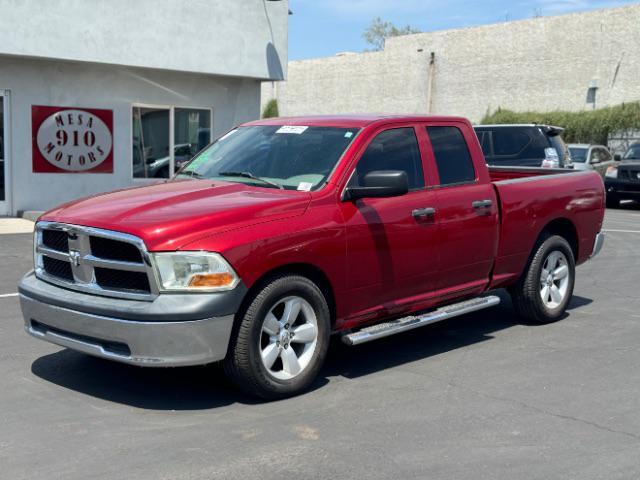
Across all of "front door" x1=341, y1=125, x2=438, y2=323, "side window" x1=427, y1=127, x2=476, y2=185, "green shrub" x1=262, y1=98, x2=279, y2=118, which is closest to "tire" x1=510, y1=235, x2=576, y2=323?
"side window" x1=427, y1=127, x2=476, y2=185

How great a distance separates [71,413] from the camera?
5395 mm

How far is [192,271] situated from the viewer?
5277 millimetres

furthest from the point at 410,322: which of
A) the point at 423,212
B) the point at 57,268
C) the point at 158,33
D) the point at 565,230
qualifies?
the point at 158,33

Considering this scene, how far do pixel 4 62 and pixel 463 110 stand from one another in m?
30.5

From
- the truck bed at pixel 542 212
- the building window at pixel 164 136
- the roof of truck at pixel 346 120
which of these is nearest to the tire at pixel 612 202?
the building window at pixel 164 136

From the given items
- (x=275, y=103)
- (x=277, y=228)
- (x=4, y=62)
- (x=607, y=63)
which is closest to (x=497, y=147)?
(x=4, y=62)

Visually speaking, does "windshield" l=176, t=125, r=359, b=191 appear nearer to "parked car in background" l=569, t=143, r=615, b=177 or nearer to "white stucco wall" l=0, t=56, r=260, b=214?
"white stucco wall" l=0, t=56, r=260, b=214

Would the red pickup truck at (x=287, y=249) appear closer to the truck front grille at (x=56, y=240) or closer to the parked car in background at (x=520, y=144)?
the truck front grille at (x=56, y=240)

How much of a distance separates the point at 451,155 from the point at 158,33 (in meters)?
11.2

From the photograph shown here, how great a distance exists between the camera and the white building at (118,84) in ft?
52.1

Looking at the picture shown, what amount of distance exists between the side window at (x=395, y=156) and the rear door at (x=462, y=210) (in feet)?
0.58

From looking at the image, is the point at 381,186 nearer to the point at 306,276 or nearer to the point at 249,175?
the point at 306,276

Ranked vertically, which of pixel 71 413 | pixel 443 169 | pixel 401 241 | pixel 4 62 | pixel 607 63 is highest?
pixel 607 63

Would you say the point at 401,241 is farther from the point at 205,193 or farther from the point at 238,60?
the point at 238,60
